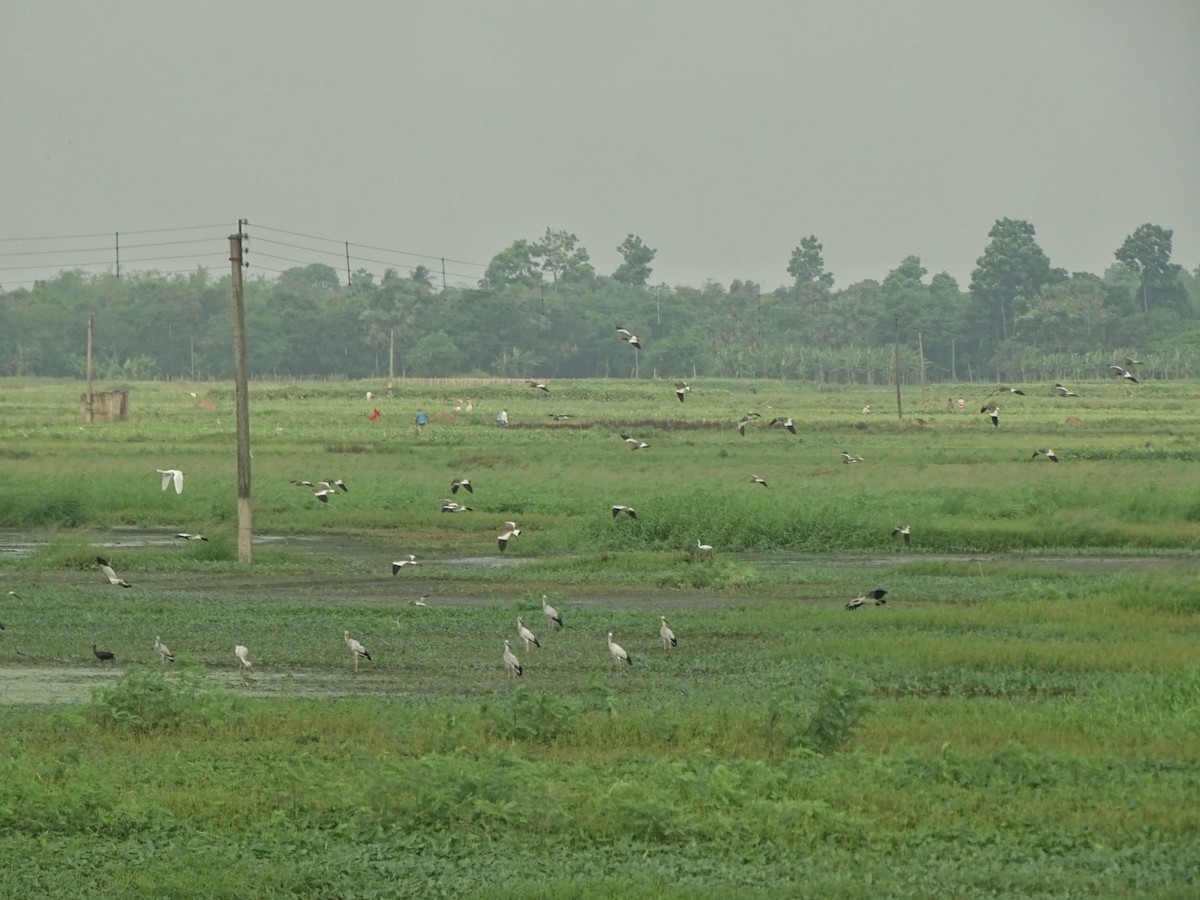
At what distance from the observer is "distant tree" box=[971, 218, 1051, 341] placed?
149m

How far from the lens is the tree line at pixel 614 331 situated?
138 meters

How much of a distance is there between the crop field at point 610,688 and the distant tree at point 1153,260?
359ft

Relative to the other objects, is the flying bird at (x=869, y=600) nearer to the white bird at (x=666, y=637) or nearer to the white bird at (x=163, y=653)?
the white bird at (x=666, y=637)

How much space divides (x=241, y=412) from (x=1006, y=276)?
12458 cm

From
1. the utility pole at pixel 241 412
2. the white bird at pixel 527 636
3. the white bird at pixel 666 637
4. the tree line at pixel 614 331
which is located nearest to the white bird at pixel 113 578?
the utility pole at pixel 241 412

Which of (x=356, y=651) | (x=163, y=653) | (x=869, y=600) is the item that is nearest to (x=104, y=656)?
(x=163, y=653)

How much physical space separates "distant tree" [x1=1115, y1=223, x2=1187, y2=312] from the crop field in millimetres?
109509

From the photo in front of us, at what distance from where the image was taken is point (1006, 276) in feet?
490

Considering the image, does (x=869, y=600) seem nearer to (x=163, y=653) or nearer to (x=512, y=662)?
(x=512, y=662)

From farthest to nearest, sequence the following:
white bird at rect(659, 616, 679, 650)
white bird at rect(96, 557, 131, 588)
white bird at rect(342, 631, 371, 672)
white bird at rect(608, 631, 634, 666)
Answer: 1. white bird at rect(96, 557, 131, 588)
2. white bird at rect(659, 616, 679, 650)
3. white bird at rect(342, 631, 371, 672)
4. white bird at rect(608, 631, 634, 666)

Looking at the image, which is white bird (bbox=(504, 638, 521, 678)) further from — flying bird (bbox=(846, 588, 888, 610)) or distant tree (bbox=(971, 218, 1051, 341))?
distant tree (bbox=(971, 218, 1051, 341))

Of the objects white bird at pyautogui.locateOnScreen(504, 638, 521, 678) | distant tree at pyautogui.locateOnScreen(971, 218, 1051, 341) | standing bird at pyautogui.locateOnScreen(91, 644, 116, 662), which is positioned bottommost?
standing bird at pyautogui.locateOnScreen(91, 644, 116, 662)

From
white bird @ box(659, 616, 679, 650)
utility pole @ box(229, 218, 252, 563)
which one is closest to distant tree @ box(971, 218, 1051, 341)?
utility pole @ box(229, 218, 252, 563)

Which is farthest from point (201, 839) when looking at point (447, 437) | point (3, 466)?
point (447, 437)
